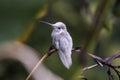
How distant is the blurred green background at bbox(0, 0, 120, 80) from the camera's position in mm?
624

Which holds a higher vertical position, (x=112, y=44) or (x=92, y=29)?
(x=92, y=29)

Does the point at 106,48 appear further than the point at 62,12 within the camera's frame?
Yes

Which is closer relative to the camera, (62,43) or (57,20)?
(62,43)

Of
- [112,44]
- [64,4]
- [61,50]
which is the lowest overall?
[112,44]

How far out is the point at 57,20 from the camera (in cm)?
191

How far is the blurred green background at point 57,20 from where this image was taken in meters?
0.62

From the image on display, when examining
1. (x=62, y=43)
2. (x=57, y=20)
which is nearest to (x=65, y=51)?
(x=62, y=43)

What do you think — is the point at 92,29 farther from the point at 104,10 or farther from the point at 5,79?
the point at 5,79

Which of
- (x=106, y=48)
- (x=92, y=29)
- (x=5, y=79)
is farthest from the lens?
(x=106, y=48)

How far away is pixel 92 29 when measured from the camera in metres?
0.53

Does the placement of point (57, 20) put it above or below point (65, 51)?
below

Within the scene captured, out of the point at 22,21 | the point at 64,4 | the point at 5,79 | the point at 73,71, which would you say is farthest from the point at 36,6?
the point at 64,4

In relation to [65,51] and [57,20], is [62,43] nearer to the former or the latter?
[65,51]

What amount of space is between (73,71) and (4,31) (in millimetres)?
138
